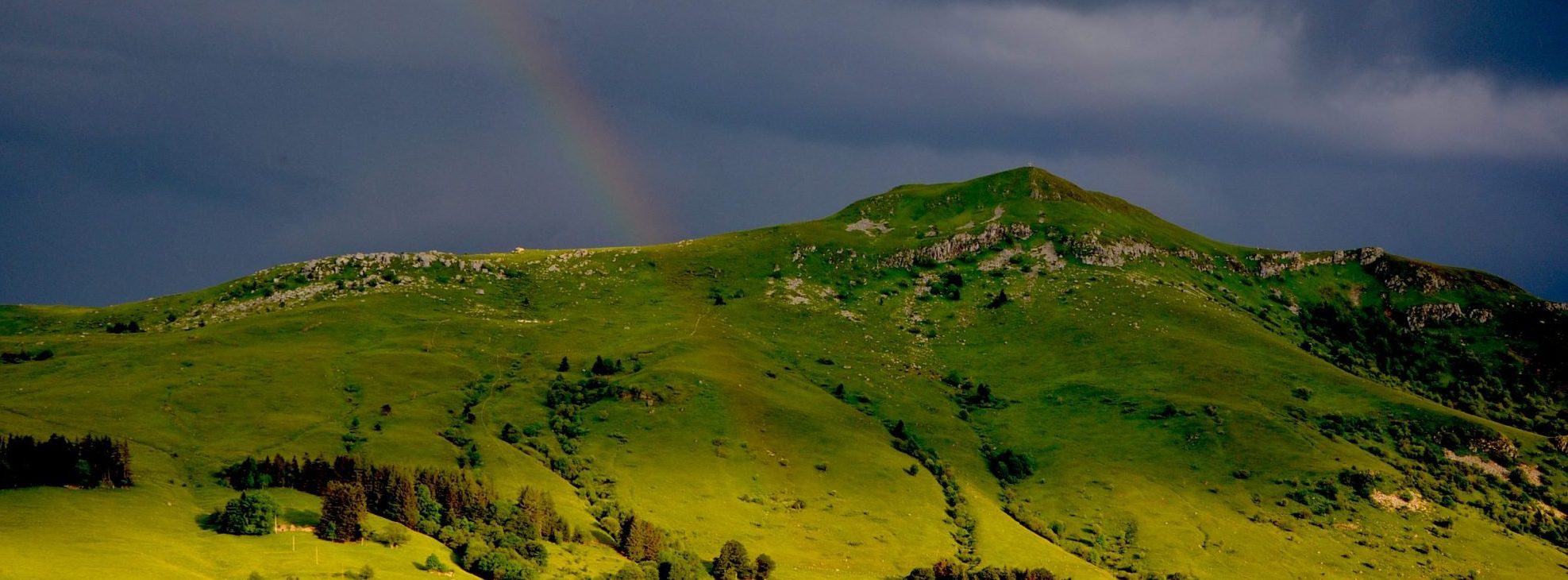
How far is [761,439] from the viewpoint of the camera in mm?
139000

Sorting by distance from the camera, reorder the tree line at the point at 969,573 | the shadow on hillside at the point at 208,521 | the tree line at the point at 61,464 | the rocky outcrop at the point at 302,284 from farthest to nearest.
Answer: the rocky outcrop at the point at 302,284 < the tree line at the point at 969,573 < the tree line at the point at 61,464 < the shadow on hillside at the point at 208,521

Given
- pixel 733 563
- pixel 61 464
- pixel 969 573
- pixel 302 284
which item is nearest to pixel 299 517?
pixel 61 464

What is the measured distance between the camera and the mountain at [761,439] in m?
102

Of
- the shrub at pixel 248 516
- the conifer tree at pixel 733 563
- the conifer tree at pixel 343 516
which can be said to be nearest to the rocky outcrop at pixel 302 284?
the shrub at pixel 248 516

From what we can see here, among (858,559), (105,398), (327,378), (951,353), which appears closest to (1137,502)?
(858,559)

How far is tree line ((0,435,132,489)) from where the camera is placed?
84625 millimetres

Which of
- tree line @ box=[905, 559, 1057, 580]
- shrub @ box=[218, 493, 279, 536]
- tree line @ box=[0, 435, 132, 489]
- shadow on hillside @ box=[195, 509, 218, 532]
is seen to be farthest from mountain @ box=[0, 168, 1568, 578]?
tree line @ box=[905, 559, 1057, 580]

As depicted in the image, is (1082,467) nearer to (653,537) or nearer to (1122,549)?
(1122,549)

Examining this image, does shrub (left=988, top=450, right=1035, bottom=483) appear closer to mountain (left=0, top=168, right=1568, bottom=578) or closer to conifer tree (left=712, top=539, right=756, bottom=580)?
mountain (left=0, top=168, right=1568, bottom=578)

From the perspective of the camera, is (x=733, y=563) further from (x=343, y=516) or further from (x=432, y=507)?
(x=343, y=516)

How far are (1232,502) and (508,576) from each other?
104198mm

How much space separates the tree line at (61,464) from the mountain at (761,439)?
8.04 ft

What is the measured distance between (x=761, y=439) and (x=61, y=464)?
81768 mm

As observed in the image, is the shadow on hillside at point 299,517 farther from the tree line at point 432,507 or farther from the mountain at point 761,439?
the tree line at point 432,507
